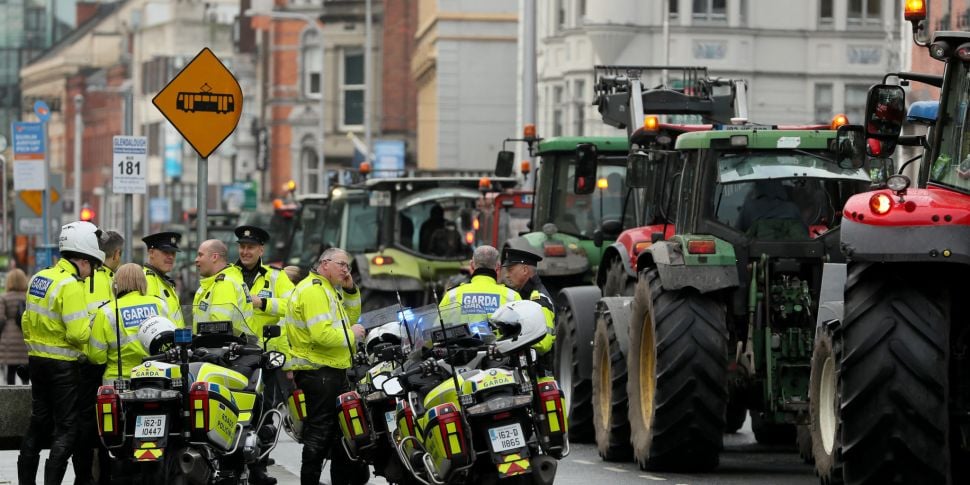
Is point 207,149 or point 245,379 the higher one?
point 207,149

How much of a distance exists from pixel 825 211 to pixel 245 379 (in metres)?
4.60

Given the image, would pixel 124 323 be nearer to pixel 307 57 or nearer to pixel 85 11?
pixel 307 57

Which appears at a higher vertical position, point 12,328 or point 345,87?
point 345,87

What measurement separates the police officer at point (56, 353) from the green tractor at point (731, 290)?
3791 mm

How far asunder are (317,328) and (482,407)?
2.16 metres

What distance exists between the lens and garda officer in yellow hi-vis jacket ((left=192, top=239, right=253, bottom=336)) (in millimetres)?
15578

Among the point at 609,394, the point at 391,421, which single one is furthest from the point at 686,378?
the point at 391,421

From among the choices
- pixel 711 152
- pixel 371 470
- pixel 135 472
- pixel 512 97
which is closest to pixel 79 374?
pixel 135 472

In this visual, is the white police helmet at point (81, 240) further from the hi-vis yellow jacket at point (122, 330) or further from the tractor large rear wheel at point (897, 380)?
the tractor large rear wheel at point (897, 380)

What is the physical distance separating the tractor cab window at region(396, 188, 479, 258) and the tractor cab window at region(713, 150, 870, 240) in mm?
15194

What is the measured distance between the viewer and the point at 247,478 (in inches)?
551

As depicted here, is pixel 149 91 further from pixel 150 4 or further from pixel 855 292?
pixel 855 292

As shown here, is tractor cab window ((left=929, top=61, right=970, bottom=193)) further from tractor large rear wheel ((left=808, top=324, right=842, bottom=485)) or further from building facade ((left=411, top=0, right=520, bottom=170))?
building facade ((left=411, top=0, right=520, bottom=170))

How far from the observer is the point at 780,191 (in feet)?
53.3
